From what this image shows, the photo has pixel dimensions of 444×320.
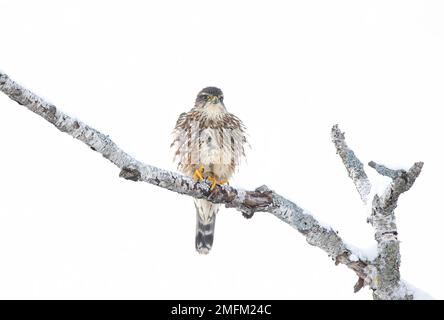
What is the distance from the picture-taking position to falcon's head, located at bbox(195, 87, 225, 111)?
684cm

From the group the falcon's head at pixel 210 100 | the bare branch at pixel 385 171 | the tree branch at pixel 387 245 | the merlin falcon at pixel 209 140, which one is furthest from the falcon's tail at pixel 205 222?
the bare branch at pixel 385 171

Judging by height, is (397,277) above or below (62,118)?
below

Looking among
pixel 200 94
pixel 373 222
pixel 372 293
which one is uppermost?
pixel 200 94

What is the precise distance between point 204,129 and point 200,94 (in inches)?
22.8

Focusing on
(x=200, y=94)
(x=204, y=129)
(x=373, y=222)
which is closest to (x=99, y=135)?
(x=373, y=222)

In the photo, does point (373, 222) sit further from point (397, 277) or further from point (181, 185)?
point (181, 185)

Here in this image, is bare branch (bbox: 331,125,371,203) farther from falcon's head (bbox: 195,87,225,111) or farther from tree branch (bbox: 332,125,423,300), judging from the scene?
falcon's head (bbox: 195,87,225,111)

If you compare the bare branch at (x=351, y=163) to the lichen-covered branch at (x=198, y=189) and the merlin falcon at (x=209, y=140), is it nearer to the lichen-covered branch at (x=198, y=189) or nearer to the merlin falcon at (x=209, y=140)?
the lichen-covered branch at (x=198, y=189)

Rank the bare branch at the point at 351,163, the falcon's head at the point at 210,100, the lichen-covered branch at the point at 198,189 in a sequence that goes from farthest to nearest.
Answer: the falcon's head at the point at 210,100
the bare branch at the point at 351,163
the lichen-covered branch at the point at 198,189

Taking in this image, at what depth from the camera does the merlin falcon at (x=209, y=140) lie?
6473 mm

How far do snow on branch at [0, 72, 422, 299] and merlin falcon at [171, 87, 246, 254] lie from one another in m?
2.09

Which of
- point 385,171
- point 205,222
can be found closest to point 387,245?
point 385,171

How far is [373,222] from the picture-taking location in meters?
3.88

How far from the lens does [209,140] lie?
651 cm
